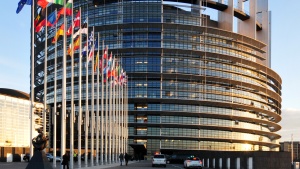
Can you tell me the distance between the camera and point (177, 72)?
128m

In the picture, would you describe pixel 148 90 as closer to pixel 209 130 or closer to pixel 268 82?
pixel 209 130

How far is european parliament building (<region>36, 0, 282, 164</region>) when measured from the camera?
Result: 127000mm

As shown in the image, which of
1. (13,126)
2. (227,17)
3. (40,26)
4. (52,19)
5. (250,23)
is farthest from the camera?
(250,23)

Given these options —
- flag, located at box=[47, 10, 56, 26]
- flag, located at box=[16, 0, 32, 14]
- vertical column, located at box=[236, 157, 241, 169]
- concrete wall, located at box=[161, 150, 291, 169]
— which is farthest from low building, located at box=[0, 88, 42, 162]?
flag, located at box=[16, 0, 32, 14]

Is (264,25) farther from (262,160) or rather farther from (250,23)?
(262,160)

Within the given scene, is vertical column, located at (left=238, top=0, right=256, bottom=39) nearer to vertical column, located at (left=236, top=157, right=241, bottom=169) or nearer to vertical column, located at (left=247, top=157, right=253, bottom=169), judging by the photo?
vertical column, located at (left=236, top=157, right=241, bottom=169)

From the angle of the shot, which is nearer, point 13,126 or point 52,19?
point 52,19

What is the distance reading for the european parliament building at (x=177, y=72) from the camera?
127 meters

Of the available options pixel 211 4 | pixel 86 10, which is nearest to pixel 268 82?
pixel 211 4

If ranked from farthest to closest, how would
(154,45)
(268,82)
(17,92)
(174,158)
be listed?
1. (268,82)
2. (154,45)
3. (17,92)
4. (174,158)

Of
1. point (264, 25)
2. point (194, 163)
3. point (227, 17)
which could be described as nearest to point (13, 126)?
point (194, 163)

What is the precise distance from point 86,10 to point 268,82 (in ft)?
192

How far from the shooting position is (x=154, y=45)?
424 ft

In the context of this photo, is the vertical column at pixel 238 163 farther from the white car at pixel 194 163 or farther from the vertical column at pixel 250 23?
the vertical column at pixel 250 23
